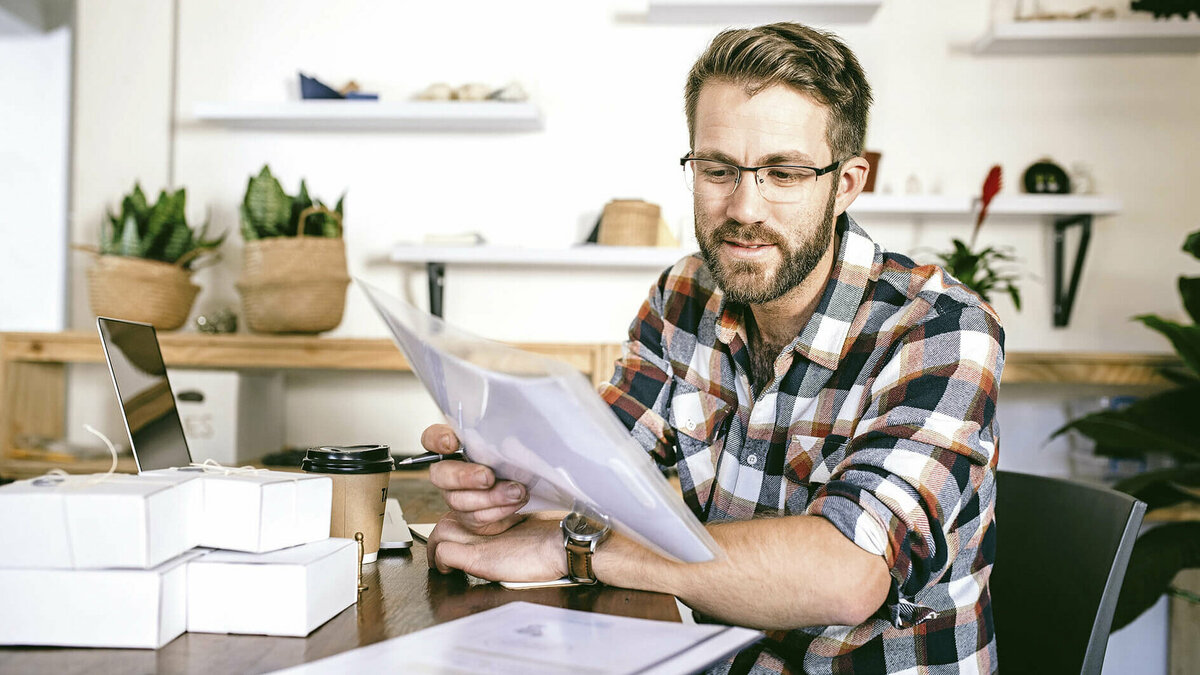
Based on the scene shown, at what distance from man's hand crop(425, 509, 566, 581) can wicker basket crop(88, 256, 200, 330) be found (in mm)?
1840

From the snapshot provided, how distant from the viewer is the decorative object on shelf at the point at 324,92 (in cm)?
264

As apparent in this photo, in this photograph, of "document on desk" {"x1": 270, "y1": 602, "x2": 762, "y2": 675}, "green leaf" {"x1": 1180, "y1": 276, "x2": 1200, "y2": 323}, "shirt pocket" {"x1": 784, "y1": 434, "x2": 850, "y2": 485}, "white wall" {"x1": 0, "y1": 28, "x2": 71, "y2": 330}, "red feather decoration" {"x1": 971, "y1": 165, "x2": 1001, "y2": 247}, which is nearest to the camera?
"document on desk" {"x1": 270, "y1": 602, "x2": 762, "y2": 675}

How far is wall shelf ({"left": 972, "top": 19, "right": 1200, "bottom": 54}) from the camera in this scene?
2.49 meters

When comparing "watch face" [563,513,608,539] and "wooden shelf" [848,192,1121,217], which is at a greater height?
"wooden shelf" [848,192,1121,217]

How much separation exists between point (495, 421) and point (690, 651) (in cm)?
23

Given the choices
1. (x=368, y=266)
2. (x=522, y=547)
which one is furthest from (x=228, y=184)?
(x=522, y=547)

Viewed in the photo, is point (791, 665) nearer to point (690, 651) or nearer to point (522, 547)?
point (522, 547)

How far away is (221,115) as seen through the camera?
2650 millimetres

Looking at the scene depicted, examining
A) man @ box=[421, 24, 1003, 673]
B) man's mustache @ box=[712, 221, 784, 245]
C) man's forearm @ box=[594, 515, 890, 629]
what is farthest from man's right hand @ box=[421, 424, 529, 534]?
man's mustache @ box=[712, 221, 784, 245]

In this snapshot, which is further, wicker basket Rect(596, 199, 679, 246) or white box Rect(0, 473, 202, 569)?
wicker basket Rect(596, 199, 679, 246)

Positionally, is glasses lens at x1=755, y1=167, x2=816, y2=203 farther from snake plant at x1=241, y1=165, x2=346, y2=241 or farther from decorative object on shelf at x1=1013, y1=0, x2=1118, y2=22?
decorative object on shelf at x1=1013, y1=0, x2=1118, y2=22

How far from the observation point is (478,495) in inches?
36.5

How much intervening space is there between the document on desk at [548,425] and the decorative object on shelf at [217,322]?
6.41 ft

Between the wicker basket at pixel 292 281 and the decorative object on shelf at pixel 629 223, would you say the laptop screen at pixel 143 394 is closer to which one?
the wicker basket at pixel 292 281
